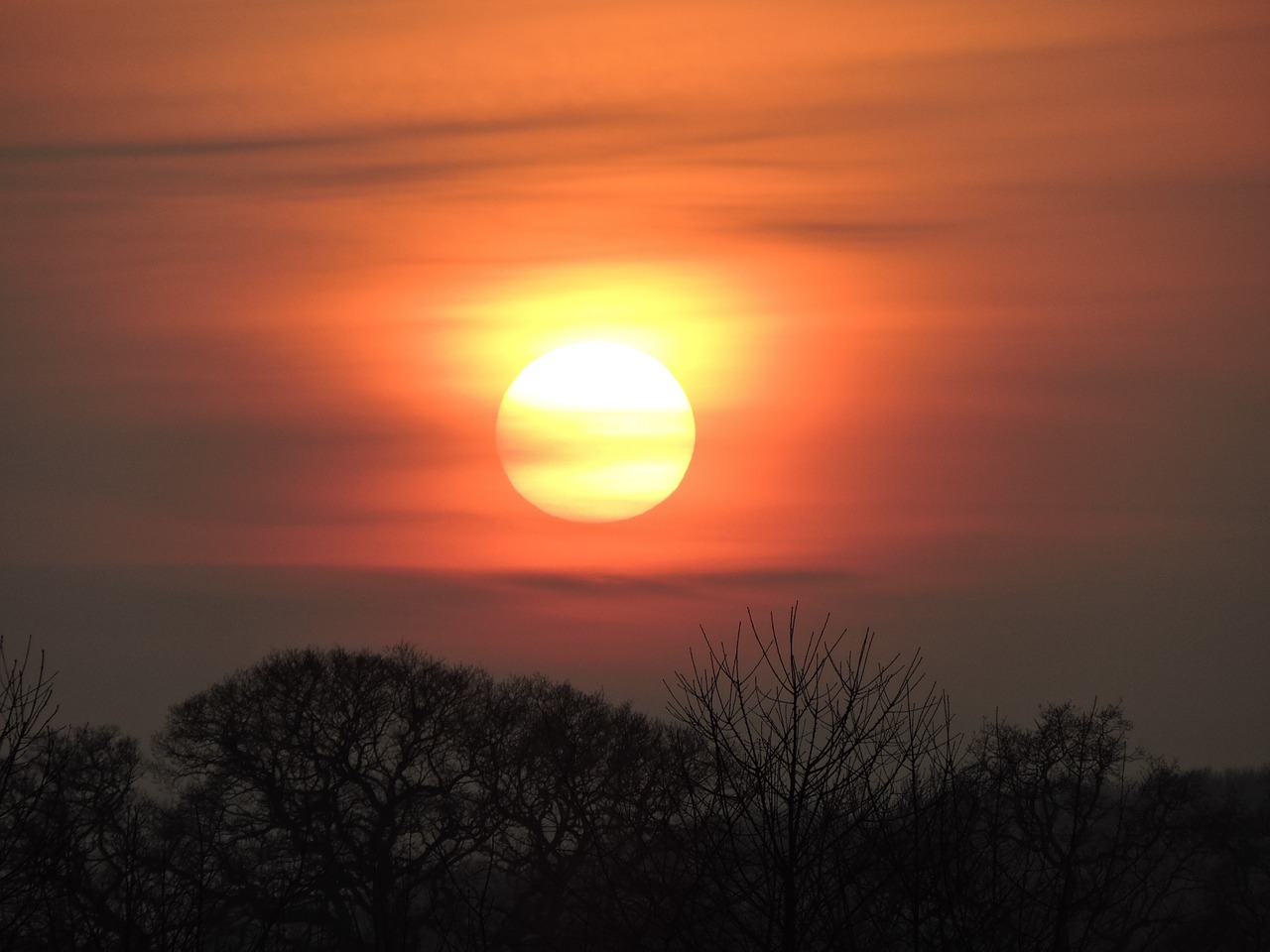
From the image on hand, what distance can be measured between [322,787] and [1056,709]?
75.9 ft

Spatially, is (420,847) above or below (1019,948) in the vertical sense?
above

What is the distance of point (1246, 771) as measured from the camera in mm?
99875

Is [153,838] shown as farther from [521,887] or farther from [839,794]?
[839,794]

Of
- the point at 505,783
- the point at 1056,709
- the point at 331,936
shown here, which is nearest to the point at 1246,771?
the point at 1056,709

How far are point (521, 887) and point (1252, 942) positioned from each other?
21.0m

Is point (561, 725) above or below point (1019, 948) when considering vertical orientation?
above

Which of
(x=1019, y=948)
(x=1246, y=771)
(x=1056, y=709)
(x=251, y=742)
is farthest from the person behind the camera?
(x=1246, y=771)

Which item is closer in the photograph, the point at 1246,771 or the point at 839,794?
the point at 839,794

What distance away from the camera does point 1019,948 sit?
11125 mm

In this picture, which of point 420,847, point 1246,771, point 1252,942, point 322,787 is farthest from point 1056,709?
point 1246,771

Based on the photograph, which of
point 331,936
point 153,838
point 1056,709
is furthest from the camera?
point 1056,709

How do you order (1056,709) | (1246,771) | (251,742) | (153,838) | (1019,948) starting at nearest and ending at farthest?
(1019,948) < (153,838) < (1056,709) < (251,742) < (1246,771)

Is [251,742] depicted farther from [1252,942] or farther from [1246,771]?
[1246,771]

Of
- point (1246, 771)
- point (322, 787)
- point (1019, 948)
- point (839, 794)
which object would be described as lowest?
point (1019, 948)
